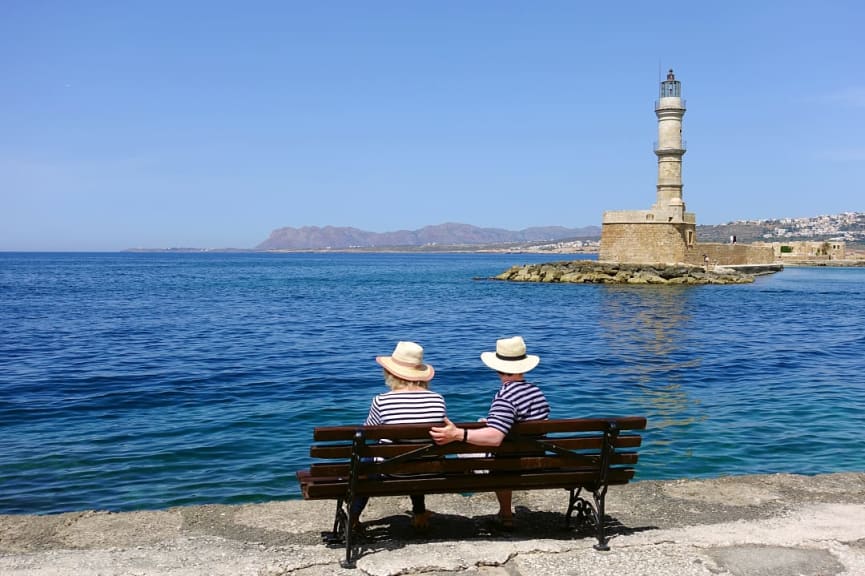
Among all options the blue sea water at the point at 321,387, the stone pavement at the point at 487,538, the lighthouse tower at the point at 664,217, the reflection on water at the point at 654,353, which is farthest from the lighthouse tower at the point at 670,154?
the stone pavement at the point at 487,538

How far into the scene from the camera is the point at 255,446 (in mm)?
9898

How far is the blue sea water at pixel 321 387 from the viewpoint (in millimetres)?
8953

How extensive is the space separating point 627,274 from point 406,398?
48327mm

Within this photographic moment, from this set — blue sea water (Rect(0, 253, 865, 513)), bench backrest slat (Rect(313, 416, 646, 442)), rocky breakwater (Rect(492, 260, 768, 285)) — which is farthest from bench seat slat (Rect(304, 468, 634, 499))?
rocky breakwater (Rect(492, 260, 768, 285))

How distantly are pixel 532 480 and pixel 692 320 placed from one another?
2519 centimetres

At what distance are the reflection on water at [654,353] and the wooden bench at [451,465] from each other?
5.13 meters

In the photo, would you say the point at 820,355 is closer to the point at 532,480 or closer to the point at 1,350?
the point at 532,480

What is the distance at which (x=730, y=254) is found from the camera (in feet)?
222

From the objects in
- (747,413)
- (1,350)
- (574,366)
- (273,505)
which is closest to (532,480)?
(273,505)

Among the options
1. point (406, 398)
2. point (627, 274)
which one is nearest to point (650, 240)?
point (627, 274)

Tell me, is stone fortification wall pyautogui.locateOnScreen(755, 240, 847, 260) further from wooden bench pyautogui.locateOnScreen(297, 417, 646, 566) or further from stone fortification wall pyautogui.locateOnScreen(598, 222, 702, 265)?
wooden bench pyautogui.locateOnScreen(297, 417, 646, 566)

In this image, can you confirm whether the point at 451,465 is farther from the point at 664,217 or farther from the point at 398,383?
the point at 664,217

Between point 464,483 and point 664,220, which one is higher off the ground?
point 664,220

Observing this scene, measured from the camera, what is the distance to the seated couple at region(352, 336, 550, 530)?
4977mm
